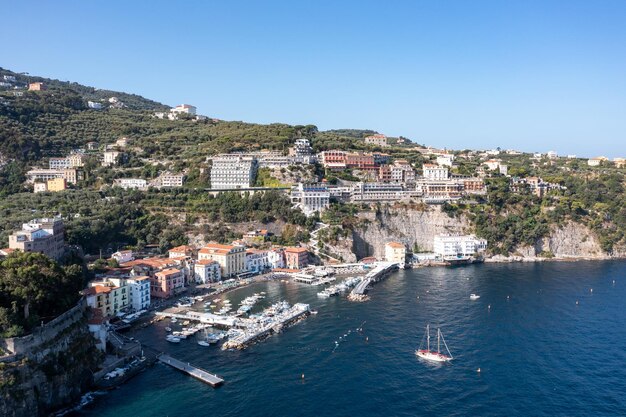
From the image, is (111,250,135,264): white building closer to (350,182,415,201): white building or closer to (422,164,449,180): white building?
Result: (350,182,415,201): white building

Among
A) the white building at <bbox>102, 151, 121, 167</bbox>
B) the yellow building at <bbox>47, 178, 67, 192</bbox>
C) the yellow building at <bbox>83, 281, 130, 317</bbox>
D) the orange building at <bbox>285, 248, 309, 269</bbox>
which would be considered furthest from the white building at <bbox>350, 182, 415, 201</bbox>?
the yellow building at <bbox>47, 178, 67, 192</bbox>

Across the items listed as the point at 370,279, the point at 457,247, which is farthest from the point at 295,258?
the point at 457,247

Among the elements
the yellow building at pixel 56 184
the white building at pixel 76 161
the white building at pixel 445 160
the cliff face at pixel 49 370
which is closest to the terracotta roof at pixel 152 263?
the cliff face at pixel 49 370

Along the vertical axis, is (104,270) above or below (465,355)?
above

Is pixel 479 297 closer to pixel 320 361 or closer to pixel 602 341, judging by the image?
pixel 602 341

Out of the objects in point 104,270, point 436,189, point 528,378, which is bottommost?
point 528,378

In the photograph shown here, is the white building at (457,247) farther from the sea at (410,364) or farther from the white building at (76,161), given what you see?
the white building at (76,161)

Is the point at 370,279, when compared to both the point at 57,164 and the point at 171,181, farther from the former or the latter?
the point at 57,164

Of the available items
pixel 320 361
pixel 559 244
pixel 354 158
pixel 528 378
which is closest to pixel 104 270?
pixel 320 361
